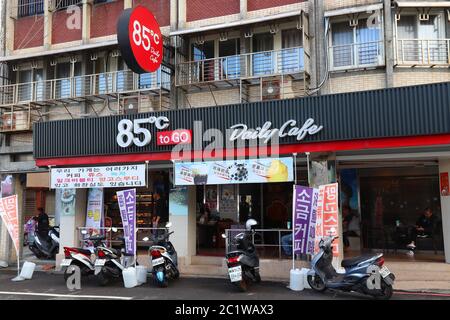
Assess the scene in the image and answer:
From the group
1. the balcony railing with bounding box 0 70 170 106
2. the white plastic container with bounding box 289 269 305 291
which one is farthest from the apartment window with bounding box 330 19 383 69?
the white plastic container with bounding box 289 269 305 291

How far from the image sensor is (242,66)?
15711mm

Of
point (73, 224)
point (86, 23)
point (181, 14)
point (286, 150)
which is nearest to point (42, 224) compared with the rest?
point (73, 224)

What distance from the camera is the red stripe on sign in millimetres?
11047

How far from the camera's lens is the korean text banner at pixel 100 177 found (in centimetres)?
1372

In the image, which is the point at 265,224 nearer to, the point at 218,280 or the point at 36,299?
the point at 218,280

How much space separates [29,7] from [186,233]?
470 inches

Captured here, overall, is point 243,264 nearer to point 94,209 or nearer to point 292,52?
point 94,209

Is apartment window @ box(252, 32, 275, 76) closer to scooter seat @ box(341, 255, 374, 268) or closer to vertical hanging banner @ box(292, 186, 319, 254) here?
vertical hanging banner @ box(292, 186, 319, 254)

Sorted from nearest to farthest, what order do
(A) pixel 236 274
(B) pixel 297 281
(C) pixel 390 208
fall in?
1. (A) pixel 236 274
2. (B) pixel 297 281
3. (C) pixel 390 208

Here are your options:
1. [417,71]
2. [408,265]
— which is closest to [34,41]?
[417,71]

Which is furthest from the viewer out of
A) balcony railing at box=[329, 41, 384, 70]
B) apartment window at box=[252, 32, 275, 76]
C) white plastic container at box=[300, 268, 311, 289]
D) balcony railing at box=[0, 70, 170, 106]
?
balcony railing at box=[0, 70, 170, 106]

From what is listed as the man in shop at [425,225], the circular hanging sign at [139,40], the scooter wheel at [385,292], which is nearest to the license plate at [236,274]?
the scooter wheel at [385,292]

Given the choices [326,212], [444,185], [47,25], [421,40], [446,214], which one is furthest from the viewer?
[47,25]

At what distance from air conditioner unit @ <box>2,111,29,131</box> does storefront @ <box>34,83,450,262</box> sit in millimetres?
3337
